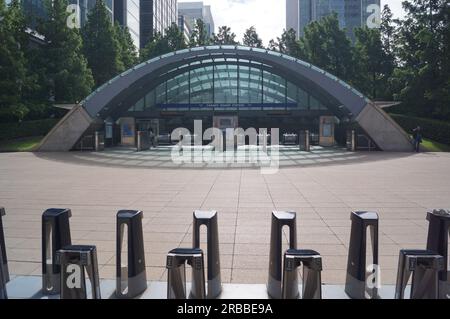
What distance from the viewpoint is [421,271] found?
3.85 metres

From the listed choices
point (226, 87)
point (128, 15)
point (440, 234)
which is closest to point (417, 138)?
point (226, 87)

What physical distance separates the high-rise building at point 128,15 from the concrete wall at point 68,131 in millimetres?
54468

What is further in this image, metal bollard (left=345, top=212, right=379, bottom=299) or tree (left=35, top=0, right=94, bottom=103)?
tree (left=35, top=0, right=94, bottom=103)

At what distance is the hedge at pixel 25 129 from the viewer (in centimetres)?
3086

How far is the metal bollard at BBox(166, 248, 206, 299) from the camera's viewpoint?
3725mm

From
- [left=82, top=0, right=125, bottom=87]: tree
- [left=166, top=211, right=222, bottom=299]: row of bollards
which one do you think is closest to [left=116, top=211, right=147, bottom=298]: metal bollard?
[left=166, top=211, right=222, bottom=299]: row of bollards

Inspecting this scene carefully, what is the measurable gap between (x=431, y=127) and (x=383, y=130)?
7091mm

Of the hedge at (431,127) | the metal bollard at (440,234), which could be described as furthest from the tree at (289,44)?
the metal bollard at (440,234)

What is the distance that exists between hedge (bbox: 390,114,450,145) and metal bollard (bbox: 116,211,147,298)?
99.1 ft

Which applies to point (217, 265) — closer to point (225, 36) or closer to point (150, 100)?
point (150, 100)

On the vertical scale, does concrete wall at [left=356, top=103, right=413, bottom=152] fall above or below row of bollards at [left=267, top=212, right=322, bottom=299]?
above

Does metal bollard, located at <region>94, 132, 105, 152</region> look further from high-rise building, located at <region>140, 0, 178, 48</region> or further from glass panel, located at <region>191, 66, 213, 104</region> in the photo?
high-rise building, located at <region>140, 0, 178, 48</region>

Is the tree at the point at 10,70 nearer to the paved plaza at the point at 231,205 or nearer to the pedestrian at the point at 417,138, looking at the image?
the paved plaza at the point at 231,205

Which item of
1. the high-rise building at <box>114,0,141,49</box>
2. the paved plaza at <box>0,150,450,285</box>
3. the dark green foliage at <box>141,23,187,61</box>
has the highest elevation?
the high-rise building at <box>114,0,141,49</box>
